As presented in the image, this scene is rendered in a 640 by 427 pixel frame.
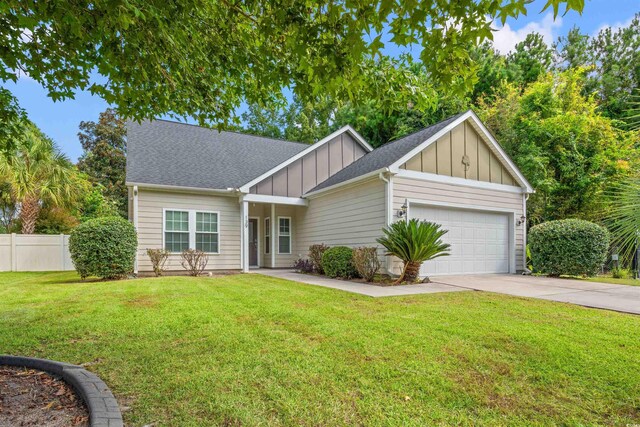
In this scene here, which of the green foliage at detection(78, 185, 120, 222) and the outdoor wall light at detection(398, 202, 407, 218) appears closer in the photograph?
the outdoor wall light at detection(398, 202, 407, 218)

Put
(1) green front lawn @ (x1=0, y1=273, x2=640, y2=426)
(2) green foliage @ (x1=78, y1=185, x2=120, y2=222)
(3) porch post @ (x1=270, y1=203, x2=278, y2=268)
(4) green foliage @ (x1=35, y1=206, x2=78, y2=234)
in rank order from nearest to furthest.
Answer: (1) green front lawn @ (x1=0, y1=273, x2=640, y2=426) < (3) porch post @ (x1=270, y1=203, x2=278, y2=268) < (4) green foliage @ (x1=35, y1=206, x2=78, y2=234) < (2) green foliage @ (x1=78, y1=185, x2=120, y2=222)

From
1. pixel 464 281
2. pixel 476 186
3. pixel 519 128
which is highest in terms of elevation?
pixel 519 128

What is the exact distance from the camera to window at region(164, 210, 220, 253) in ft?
38.7

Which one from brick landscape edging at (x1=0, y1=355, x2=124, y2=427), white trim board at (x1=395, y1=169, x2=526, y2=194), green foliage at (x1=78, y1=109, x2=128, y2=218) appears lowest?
brick landscape edging at (x1=0, y1=355, x2=124, y2=427)

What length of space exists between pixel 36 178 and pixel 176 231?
8.15 meters

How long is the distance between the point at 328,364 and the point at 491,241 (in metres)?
9.67

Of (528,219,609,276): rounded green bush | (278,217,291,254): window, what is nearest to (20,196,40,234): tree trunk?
(278,217,291,254): window

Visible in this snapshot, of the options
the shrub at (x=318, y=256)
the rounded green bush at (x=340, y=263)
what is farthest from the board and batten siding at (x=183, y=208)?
the rounded green bush at (x=340, y=263)

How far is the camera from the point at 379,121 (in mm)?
22234

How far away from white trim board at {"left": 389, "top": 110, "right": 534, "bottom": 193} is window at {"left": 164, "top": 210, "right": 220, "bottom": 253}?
262 inches

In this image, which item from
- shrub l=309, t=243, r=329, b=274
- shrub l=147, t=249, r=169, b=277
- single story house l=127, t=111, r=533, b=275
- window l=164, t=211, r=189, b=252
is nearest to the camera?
single story house l=127, t=111, r=533, b=275

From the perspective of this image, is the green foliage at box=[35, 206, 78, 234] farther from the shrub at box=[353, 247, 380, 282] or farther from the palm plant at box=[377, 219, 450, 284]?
the palm plant at box=[377, 219, 450, 284]

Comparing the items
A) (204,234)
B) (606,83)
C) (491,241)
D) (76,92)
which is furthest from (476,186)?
(606,83)

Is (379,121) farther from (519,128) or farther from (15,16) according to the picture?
(15,16)
